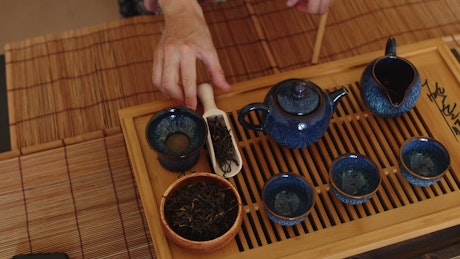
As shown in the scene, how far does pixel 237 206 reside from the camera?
1.04 metres

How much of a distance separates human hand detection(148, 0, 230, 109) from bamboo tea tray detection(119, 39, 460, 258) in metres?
0.06

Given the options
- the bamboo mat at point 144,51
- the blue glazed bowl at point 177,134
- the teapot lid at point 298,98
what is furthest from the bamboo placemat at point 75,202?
the teapot lid at point 298,98

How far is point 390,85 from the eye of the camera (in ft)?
4.07

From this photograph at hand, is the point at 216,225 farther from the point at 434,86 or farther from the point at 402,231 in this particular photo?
the point at 434,86

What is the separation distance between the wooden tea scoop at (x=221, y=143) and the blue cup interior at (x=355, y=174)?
22 cm

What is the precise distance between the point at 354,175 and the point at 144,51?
850 millimetres

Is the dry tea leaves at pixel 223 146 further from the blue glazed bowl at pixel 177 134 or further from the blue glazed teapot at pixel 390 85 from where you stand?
the blue glazed teapot at pixel 390 85

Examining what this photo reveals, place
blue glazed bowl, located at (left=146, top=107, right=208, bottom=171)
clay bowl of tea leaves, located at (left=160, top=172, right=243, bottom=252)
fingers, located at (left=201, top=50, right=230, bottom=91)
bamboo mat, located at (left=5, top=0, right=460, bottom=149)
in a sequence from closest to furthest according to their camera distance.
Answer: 1. clay bowl of tea leaves, located at (left=160, top=172, right=243, bottom=252)
2. blue glazed bowl, located at (left=146, top=107, right=208, bottom=171)
3. fingers, located at (left=201, top=50, right=230, bottom=91)
4. bamboo mat, located at (left=5, top=0, right=460, bottom=149)

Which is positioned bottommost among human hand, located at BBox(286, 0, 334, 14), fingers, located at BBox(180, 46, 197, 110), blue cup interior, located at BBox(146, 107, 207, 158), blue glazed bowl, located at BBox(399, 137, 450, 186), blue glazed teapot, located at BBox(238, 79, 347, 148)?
blue glazed bowl, located at BBox(399, 137, 450, 186)

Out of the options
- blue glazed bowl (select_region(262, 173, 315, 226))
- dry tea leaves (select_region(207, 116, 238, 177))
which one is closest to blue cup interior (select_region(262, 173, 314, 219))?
blue glazed bowl (select_region(262, 173, 315, 226))

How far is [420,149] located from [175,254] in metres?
0.60

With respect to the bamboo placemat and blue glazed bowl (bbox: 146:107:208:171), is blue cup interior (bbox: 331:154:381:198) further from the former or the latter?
the bamboo placemat

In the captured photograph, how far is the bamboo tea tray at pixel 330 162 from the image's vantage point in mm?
1043

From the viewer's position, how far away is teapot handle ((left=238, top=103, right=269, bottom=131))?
109 cm
